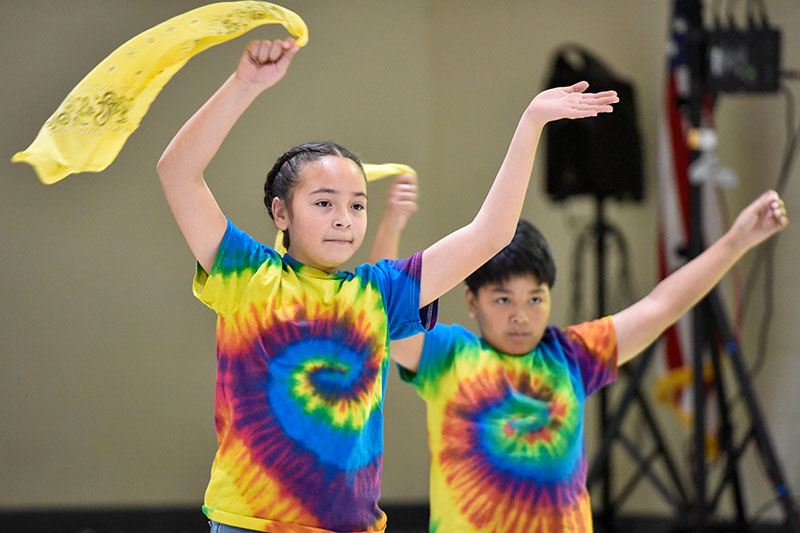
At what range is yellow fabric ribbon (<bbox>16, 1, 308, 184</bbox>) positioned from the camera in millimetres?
1460

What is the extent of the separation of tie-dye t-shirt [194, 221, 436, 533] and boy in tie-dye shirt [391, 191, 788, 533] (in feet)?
1.43

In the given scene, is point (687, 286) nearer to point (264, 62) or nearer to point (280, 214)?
point (280, 214)

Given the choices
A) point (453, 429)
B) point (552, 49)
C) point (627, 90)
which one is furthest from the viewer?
point (552, 49)

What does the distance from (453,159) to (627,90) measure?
800 mm

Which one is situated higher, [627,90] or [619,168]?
[627,90]

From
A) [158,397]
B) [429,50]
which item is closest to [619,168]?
[429,50]

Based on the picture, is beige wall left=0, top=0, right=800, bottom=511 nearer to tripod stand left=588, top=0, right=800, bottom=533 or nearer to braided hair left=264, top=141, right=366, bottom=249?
tripod stand left=588, top=0, right=800, bottom=533

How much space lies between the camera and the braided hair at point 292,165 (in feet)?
5.15

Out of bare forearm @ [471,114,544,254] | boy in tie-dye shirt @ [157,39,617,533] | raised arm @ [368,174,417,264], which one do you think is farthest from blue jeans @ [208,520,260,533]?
raised arm @ [368,174,417,264]

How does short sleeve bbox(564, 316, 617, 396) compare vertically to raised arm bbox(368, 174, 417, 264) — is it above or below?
below

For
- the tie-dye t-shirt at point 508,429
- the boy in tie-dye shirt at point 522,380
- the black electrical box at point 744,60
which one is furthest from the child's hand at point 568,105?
the black electrical box at point 744,60

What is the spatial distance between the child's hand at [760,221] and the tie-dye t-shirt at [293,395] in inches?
34.6

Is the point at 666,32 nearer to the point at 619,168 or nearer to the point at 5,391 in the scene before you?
the point at 619,168

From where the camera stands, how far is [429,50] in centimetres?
426
